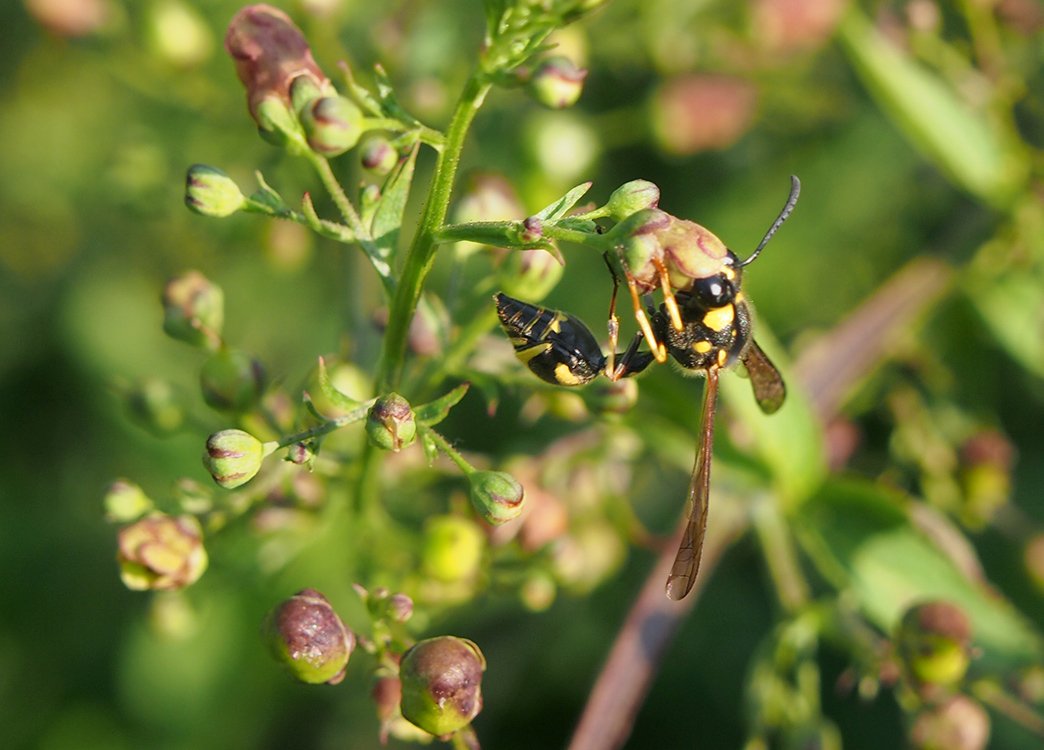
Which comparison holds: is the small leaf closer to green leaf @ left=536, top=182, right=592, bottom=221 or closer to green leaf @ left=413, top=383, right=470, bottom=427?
green leaf @ left=413, top=383, right=470, bottom=427

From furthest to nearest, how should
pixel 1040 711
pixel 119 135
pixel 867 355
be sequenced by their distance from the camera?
pixel 119 135 < pixel 867 355 < pixel 1040 711

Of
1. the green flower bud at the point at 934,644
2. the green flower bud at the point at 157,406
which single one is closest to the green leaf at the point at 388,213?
the green flower bud at the point at 157,406

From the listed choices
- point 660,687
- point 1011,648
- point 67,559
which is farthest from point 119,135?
point 1011,648

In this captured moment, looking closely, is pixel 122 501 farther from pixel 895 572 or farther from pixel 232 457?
pixel 895 572

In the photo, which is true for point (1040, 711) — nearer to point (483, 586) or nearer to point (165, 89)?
point (483, 586)

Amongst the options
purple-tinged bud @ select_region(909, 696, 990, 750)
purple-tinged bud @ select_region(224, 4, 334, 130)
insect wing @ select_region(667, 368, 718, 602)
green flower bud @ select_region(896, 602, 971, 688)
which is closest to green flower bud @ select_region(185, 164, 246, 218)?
purple-tinged bud @ select_region(224, 4, 334, 130)

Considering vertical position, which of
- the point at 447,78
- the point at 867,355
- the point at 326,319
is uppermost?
the point at 447,78

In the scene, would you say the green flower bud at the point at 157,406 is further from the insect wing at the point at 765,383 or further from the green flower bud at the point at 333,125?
the insect wing at the point at 765,383
